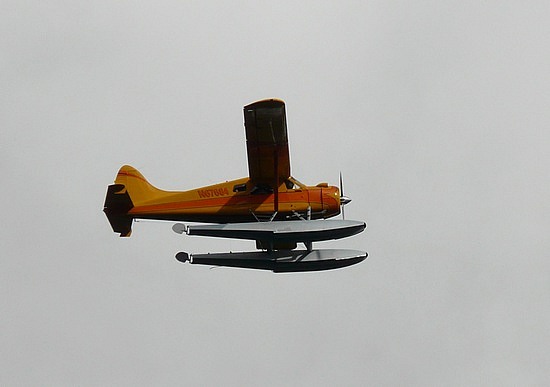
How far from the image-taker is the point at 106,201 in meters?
23.8

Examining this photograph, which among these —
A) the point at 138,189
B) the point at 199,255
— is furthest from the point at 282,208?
the point at 138,189

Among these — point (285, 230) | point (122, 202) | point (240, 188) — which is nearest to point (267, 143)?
point (240, 188)

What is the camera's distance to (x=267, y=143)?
2281 cm

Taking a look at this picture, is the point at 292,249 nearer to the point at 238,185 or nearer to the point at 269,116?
the point at 238,185

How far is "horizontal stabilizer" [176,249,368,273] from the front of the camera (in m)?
22.4

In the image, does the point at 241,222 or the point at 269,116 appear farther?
the point at 241,222

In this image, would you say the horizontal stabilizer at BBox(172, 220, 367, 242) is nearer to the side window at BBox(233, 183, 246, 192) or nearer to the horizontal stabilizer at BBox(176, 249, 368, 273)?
the horizontal stabilizer at BBox(176, 249, 368, 273)

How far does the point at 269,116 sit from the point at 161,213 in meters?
4.45

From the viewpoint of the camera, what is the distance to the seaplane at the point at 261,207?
22000mm

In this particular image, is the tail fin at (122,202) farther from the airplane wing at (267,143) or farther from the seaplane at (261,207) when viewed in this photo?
the airplane wing at (267,143)

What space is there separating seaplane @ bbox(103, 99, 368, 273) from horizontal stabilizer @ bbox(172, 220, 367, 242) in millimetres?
26

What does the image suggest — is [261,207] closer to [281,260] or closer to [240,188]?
[240,188]

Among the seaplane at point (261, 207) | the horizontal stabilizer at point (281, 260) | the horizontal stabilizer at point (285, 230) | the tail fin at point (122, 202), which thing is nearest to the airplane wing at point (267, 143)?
the seaplane at point (261, 207)

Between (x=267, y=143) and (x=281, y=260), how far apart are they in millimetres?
3191
